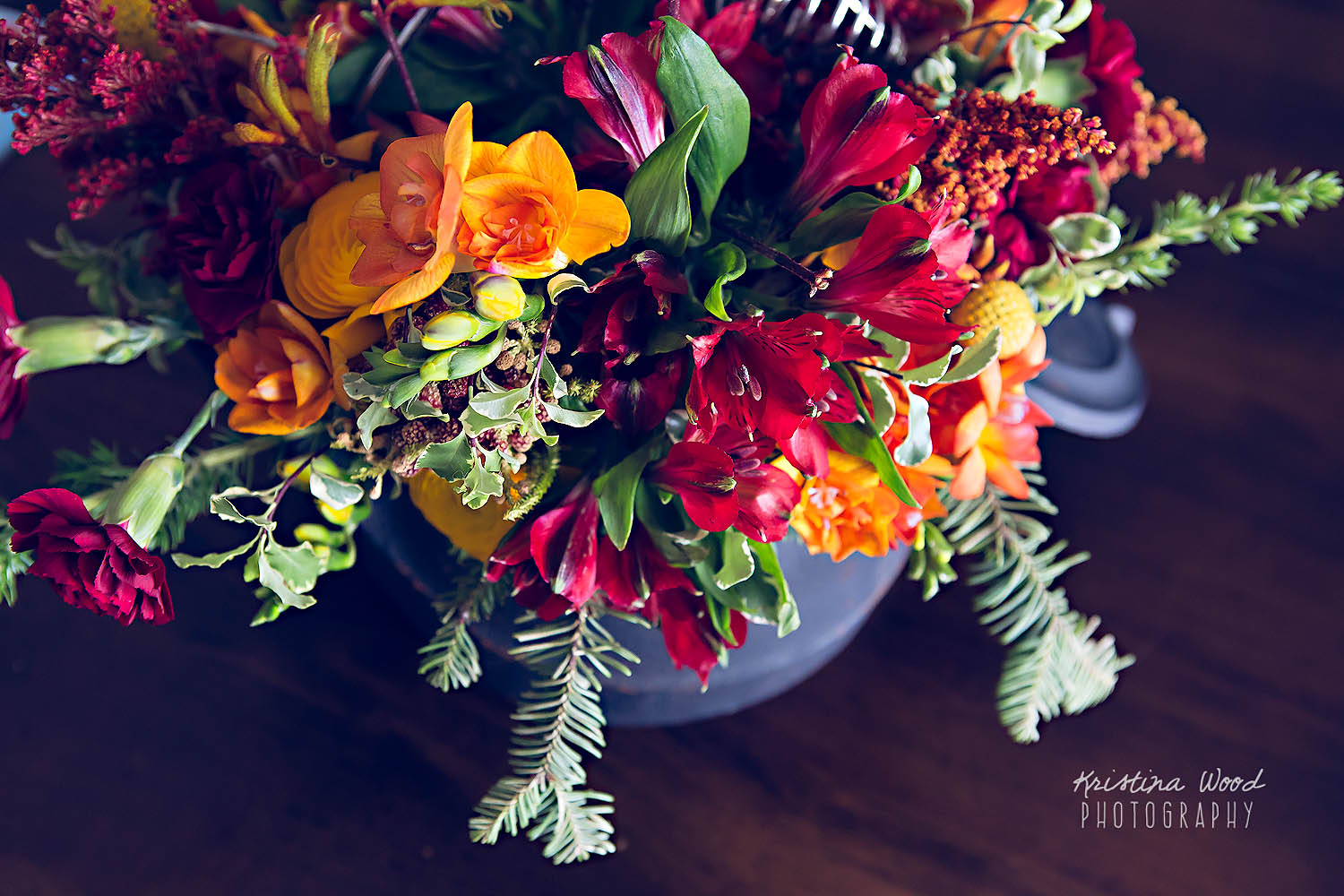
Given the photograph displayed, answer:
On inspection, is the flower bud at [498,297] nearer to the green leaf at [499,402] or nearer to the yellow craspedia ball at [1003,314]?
the green leaf at [499,402]

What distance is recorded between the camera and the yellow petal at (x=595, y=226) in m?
0.27

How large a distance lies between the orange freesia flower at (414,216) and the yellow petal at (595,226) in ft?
0.12

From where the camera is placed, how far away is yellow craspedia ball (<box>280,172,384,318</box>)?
30 cm

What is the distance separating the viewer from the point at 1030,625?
16.6 inches

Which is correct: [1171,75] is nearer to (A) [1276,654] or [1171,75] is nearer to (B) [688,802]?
(A) [1276,654]

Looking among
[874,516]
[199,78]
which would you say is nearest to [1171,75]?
[874,516]

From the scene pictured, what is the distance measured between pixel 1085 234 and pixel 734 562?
0.19 m

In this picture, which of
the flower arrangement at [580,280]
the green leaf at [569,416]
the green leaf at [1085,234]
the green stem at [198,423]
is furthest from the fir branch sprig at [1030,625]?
the green stem at [198,423]

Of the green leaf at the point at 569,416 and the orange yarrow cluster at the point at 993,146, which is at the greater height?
the orange yarrow cluster at the point at 993,146

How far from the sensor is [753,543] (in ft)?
1.11

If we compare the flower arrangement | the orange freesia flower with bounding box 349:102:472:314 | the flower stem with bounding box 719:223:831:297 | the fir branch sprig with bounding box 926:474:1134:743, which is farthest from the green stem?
the fir branch sprig with bounding box 926:474:1134:743

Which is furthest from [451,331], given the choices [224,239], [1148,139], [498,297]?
[1148,139]

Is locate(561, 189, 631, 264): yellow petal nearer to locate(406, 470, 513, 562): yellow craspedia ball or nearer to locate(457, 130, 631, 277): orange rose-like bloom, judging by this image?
A: locate(457, 130, 631, 277): orange rose-like bloom

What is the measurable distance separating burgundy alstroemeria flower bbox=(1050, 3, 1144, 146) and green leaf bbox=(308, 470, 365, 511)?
331 millimetres
